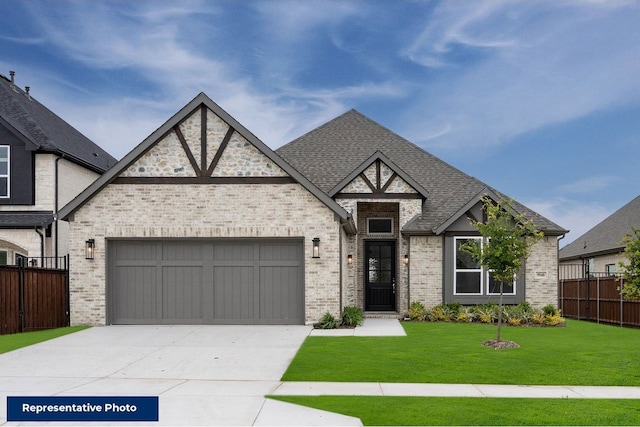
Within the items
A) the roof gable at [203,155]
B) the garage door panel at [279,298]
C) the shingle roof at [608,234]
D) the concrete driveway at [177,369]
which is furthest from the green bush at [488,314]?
the shingle roof at [608,234]

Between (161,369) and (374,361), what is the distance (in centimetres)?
409

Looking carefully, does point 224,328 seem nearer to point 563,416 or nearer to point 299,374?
point 299,374

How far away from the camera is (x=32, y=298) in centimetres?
1702

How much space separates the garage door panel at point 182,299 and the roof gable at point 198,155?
9.64 feet

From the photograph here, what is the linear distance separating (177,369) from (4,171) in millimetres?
13849

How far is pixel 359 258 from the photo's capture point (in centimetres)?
2189

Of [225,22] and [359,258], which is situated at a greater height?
[225,22]

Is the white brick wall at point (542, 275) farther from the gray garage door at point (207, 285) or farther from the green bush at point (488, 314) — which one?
the gray garage door at point (207, 285)

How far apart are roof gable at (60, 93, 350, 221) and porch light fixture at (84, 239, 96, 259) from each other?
3.43 feet

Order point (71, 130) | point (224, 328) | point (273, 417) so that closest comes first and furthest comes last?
point (273, 417)
point (224, 328)
point (71, 130)

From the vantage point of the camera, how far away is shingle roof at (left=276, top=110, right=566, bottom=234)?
21781 millimetres

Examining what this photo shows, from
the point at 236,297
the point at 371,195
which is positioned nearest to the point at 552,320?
the point at 371,195

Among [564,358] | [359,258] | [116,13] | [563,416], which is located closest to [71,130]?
[116,13]

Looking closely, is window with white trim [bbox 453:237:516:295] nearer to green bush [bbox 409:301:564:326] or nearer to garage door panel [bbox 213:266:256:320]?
green bush [bbox 409:301:564:326]
